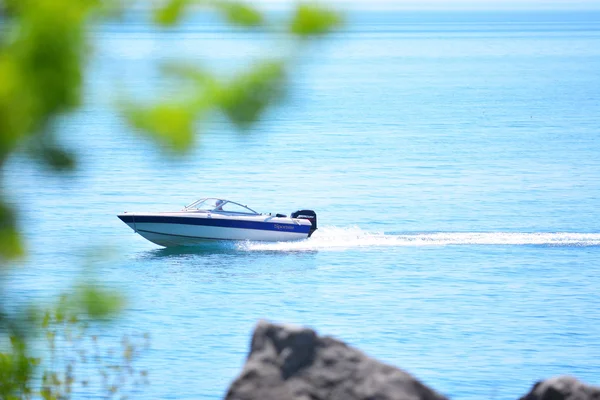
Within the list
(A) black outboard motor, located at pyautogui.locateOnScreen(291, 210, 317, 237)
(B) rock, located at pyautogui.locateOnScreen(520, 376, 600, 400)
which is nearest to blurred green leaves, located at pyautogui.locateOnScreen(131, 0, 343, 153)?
(B) rock, located at pyautogui.locateOnScreen(520, 376, 600, 400)

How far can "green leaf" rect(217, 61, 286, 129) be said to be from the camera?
7402mm

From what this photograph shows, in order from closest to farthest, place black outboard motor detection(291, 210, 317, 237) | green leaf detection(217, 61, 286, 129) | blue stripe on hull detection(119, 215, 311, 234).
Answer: green leaf detection(217, 61, 286, 129) → black outboard motor detection(291, 210, 317, 237) → blue stripe on hull detection(119, 215, 311, 234)

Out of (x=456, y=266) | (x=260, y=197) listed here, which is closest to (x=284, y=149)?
(x=260, y=197)

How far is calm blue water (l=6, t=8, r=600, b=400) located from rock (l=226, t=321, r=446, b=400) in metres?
1.39

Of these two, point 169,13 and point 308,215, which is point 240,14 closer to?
point 169,13

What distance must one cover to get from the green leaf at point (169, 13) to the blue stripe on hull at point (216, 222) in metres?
26.8

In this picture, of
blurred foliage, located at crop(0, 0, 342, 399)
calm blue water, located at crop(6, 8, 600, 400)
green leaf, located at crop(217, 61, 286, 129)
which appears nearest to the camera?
blurred foliage, located at crop(0, 0, 342, 399)

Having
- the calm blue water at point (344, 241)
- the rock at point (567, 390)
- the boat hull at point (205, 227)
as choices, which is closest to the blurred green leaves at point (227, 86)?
the calm blue water at point (344, 241)

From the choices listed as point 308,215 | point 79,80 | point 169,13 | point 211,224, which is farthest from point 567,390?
point 211,224

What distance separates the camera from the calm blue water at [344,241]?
8.84 m

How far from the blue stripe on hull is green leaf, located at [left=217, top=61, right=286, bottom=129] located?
88.3 ft

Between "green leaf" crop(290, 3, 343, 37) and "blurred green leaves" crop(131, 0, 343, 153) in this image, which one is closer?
"blurred green leaves" crop(131, 0, 343, 153)

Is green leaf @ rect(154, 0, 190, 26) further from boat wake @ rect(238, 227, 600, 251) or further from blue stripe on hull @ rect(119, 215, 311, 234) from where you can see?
boat wake @ rect(238, 227, 600, 251)

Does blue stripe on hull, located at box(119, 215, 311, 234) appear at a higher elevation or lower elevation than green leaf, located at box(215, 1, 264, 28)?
lower
